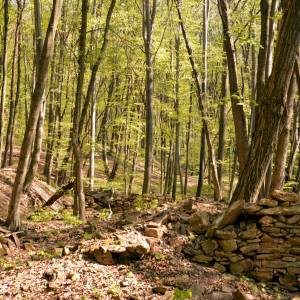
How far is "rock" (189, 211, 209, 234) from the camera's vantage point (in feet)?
24.7

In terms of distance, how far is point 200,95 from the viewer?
505 inches

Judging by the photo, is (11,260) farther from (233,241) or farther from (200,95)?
(200,95)

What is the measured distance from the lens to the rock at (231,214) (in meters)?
7.09

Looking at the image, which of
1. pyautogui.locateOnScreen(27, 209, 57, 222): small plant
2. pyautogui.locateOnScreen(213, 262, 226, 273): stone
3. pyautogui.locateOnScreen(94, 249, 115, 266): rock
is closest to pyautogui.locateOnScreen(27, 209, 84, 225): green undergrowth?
pyautogui.locateOnScreen(27, 209, 57, 222): small plant

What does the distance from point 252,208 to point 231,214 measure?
1.30 feet

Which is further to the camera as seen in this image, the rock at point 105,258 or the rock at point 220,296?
the rock at point 105,258

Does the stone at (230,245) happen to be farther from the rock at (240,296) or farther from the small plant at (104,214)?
the small plant at (104,214)

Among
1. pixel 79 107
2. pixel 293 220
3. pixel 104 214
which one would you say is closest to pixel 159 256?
pixel 293 220

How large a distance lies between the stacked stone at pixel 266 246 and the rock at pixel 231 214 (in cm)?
14

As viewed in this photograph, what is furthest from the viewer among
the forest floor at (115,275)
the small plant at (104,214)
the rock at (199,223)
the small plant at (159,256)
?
the small plant at (104,214)

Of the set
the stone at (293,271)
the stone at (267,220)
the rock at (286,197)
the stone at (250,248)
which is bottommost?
the stone at (293,271)

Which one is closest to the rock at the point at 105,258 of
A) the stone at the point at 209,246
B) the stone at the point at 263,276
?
the stone at the point at 209,246

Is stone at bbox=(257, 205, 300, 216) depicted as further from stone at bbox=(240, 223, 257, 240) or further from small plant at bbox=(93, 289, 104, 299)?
small plant at bbox=(93, 289, 104, 299)

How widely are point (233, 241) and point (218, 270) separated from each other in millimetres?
575
